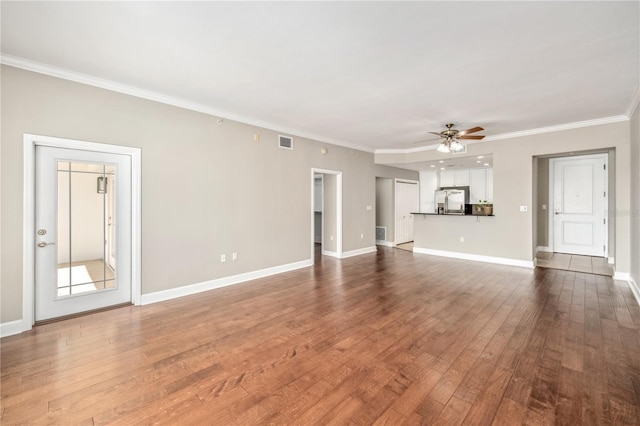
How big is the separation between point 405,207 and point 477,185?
2233 mm

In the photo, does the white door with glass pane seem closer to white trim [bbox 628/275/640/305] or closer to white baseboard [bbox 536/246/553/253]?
white trim [bbox 628/275/640/305]

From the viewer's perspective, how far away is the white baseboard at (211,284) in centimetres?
382

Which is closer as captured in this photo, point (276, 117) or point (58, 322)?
point (58, 322)

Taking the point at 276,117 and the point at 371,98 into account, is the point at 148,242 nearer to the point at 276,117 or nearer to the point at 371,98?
the point at 276,117

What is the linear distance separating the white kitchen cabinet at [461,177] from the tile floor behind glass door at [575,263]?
9.33ft

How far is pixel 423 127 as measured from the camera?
5250mm

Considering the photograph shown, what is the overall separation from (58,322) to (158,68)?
308cm

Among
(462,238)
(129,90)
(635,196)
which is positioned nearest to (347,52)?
(129,90)

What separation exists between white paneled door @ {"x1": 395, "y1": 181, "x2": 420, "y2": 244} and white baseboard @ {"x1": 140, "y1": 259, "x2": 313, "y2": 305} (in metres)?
4.16

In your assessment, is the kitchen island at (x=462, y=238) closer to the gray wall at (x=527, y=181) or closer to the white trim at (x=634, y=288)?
the gray wall at (x=527, y=181)

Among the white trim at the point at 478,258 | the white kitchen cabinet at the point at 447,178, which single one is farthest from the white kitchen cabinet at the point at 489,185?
the white trim at the point at 478,258

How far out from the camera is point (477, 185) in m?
8.52

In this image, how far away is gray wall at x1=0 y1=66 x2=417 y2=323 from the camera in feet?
9.49

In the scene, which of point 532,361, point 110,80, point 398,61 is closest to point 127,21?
point 110,80
